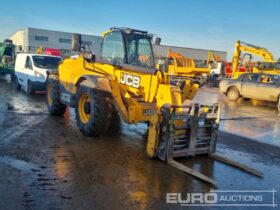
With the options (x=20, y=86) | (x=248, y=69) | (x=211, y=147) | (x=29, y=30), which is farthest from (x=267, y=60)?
(x=29, y=30)

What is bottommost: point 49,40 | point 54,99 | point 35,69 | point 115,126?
point 115,126

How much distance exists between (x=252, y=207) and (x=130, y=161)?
244cm

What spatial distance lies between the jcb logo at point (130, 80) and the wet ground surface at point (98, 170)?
1.37m

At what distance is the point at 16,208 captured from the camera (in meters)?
4.24

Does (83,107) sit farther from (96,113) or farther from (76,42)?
(76,42)

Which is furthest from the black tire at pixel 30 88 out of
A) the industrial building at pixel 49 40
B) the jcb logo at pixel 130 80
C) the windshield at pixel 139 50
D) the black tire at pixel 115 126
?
the industrial building at pixel 49 40

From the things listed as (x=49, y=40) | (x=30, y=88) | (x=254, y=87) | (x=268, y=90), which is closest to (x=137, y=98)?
(x=30, y=88)

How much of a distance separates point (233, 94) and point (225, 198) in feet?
50.9

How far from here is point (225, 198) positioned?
5047 millimetres

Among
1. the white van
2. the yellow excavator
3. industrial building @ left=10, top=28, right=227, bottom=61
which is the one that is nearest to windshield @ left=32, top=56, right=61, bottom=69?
the white van

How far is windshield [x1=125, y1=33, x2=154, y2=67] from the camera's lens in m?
8.32

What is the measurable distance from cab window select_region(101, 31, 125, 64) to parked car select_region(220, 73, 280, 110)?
1189 centimetres

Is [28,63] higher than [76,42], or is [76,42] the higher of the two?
[76,42]

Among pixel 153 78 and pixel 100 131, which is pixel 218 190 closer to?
pixel 153 78
